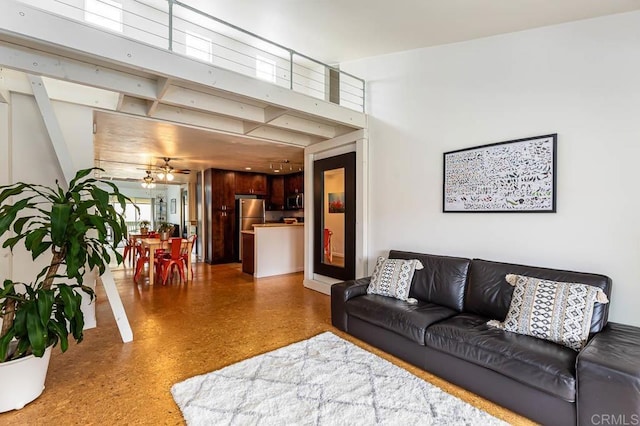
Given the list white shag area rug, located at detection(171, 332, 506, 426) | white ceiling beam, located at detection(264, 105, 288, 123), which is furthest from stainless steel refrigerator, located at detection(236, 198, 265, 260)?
white shag area rug, located at detection(171, 332, 506, 426)

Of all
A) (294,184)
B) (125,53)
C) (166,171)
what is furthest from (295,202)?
(125,53)

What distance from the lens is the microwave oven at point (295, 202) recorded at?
8188 millimetres

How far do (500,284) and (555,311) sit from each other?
1.66ft

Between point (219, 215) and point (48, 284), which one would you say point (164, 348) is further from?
point (219, 215)

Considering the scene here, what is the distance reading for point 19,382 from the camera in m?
1.89

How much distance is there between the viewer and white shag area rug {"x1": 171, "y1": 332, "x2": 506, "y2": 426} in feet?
5.87

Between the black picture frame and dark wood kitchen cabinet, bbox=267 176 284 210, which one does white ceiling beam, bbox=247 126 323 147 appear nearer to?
the black picture frame

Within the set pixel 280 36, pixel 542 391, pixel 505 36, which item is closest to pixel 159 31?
pixel 280 36

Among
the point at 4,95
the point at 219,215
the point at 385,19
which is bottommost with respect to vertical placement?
the point at 219,215

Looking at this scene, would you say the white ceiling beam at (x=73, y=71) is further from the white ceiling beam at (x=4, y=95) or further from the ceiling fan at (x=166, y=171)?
the ceiling fan at (x=166, y=171)

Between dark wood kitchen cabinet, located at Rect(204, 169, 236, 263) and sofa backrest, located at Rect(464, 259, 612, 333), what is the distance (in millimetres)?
6176

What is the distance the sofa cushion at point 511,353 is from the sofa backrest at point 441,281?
1.37 ft

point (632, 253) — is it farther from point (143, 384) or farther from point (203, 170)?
point (203, 170)

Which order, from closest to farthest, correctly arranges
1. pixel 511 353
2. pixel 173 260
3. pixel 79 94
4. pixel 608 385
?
pixel 608 385 → pixel 511 353 → pixel 79 94 → pixel 173 260
